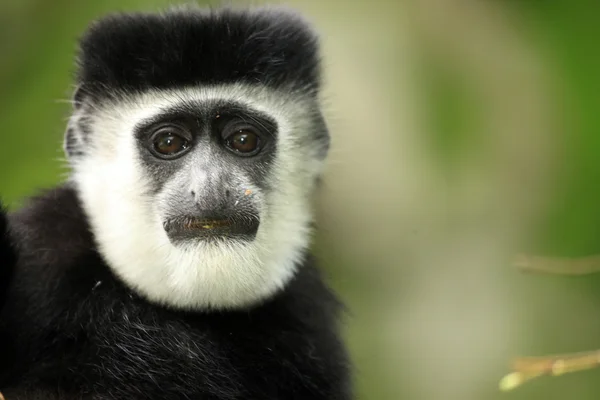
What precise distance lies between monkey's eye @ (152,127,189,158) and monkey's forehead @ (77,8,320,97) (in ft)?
0.47

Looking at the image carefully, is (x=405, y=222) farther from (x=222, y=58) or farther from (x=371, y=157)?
(x=222, y=58)

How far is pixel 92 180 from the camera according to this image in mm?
2641

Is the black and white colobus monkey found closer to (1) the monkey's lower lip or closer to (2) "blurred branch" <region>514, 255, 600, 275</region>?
(1) the monkey's lower lip

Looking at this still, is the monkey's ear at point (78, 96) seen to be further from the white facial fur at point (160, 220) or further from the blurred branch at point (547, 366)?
the blurred branch at point (547, 366)

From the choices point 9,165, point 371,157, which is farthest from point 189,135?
point 371,157

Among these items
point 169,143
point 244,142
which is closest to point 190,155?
point 169,143

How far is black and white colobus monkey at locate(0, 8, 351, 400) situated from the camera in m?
2.33

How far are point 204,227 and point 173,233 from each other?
0.32 ft

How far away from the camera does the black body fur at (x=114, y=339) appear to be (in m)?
2.28

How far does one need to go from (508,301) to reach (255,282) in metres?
2.95

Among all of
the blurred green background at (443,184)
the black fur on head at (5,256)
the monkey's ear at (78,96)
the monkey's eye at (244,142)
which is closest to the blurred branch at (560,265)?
the monkey's eye at (244,142)

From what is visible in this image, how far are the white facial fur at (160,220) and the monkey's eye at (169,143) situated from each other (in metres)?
0.07

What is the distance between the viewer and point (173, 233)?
2420 millimetres

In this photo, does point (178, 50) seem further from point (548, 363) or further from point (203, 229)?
point (548, 363)
